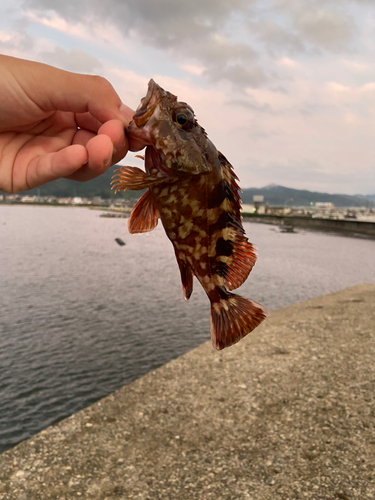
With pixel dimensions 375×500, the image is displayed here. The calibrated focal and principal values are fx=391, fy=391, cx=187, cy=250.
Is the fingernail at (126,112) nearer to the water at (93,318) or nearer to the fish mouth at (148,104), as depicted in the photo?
the fish mouth at (148,104)

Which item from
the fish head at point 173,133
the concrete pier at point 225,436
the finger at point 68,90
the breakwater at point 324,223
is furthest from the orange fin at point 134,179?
the breakwater at point 324,223

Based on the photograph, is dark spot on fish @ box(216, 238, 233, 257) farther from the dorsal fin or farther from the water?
the water

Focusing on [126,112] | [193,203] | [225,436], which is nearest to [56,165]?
[126,112]

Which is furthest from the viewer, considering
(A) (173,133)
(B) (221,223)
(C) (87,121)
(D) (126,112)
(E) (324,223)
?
(E) (324,223)

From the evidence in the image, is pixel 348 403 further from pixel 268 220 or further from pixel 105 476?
pixel 268 220

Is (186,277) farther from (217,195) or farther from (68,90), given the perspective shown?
(68,90)

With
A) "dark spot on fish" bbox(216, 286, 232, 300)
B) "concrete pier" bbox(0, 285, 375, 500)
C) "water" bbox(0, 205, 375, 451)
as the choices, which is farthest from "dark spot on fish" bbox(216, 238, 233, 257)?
"water" bbox(0, 205, 375, 451)


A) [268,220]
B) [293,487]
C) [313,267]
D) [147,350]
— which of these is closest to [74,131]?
[293,487]
